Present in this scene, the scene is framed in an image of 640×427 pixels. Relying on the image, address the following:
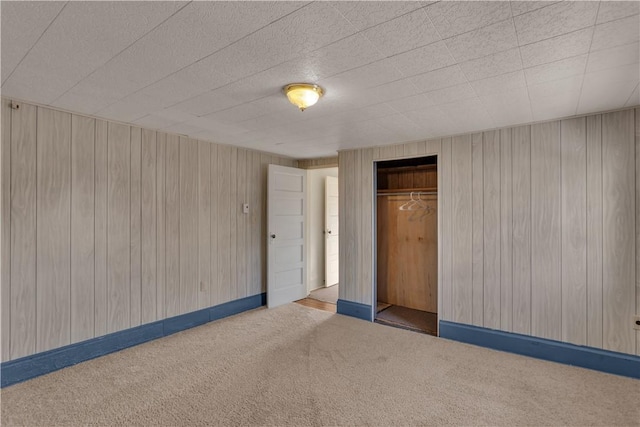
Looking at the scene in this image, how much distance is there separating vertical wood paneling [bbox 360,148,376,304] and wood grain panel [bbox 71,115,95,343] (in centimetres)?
305

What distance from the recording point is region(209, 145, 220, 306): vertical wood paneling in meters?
4.16

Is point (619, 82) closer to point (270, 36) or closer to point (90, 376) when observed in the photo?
point (270, 36)

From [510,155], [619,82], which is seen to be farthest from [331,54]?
[510,155]

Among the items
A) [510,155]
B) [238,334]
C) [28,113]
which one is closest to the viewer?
[28,113]

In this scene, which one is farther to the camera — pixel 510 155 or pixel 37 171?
pixel 510 155

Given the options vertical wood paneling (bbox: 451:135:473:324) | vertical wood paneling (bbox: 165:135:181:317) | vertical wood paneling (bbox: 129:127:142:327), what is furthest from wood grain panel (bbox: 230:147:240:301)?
vertical wood paneling (bbox: 451:135:473:324)

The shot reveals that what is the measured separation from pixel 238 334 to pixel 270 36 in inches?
123

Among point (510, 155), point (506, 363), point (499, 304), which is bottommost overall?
point (506, 363)

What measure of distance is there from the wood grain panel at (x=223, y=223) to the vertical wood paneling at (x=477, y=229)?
9.92 ft

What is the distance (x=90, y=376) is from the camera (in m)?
2.70

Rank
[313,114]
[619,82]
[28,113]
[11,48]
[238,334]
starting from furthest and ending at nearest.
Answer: [238,334] → [313,114] → [28,113] → [619,82] → [11,48]

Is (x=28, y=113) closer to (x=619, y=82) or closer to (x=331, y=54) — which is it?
(x=331, y=54)

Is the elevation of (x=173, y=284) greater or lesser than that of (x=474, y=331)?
greater

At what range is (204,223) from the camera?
4.07 meters
